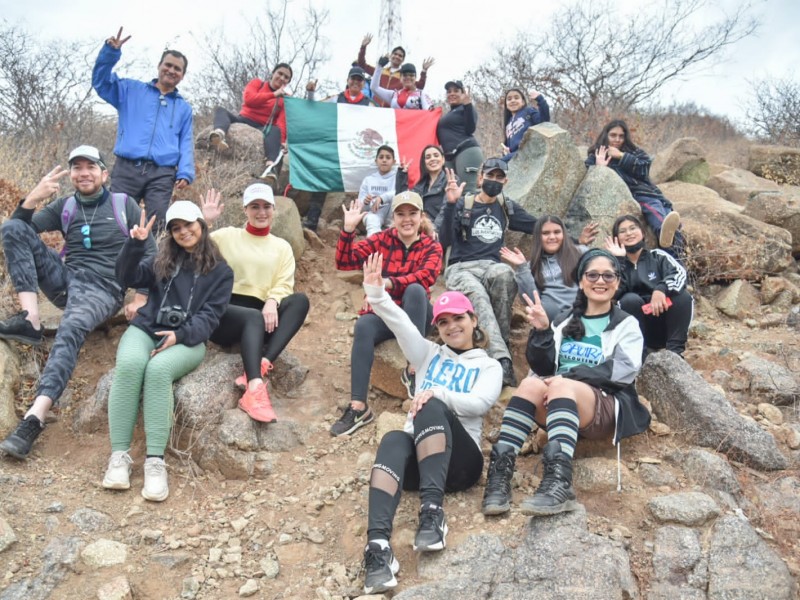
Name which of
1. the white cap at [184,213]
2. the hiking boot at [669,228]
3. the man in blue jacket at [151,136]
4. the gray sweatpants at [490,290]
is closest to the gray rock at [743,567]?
the gray sweatpants at [490,290]

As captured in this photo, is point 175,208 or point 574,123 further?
point 574,123

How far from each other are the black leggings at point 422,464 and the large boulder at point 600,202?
438cm

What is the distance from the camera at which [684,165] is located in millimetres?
9719

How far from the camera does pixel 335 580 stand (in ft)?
11.4

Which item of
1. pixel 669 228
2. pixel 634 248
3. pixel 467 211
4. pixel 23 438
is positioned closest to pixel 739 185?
pixel 669 228

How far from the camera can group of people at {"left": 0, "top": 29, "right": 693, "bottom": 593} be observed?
3.70 m

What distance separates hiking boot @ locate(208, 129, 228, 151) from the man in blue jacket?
2.33 metres

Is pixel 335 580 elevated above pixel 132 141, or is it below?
below

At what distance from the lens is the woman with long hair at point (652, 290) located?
5.43 metres

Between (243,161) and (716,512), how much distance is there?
7277mm

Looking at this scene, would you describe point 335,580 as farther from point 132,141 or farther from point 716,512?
point 132,141

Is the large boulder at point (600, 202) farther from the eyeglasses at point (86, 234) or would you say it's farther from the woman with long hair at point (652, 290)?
the eyeglasses at point (86, 234)

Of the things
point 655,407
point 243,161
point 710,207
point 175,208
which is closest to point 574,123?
point 710,207

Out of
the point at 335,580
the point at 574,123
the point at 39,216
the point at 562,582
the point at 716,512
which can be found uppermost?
the point at 574,123
